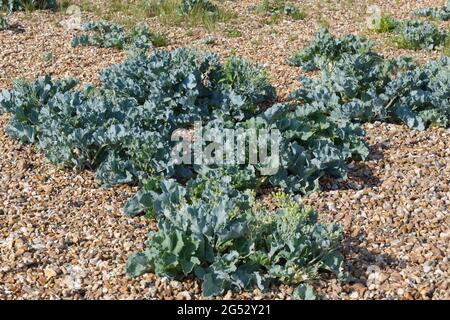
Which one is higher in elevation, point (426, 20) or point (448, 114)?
point (426, 20)

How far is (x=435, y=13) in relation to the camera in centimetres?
950

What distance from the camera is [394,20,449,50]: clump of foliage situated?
26.8ft

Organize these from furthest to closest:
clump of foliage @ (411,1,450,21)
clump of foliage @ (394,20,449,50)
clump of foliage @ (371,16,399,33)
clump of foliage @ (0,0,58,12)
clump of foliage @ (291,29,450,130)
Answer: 1. clump of foliage @ (411,1,450,21)
2. clump of foliage @ (0,0,58,12)
3. clump of foliage @ (371,16,399,33)
4. clump of foliage @ (394,20,449,50)
5. clump of foliage @ (291,29,450,130)

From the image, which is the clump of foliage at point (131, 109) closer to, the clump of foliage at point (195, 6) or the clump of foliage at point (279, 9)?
the clump of foliage at point (195, 6)

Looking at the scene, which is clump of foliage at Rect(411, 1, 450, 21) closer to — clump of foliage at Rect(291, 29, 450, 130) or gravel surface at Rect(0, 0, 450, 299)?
clump of foliage at Rect(291, 29, 450, 130)

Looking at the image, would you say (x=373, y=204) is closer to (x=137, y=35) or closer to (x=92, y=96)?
(x=92, y=96)

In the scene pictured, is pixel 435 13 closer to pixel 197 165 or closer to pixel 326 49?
pixel 326 49

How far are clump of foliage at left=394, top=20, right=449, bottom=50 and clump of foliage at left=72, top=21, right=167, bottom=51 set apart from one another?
128 inches

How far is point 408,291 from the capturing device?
3842 mm

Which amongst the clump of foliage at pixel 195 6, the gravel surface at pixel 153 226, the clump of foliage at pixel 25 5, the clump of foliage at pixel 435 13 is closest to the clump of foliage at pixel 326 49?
the gravel surface at pixel 153 226

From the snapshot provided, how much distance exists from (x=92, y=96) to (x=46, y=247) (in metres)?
2.30

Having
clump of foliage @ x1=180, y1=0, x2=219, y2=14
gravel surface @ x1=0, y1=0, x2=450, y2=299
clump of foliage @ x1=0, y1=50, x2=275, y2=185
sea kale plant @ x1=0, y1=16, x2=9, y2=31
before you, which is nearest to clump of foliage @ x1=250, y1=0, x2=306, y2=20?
clump of foliage @ x1=180, y1=0, x2=219, y2=14

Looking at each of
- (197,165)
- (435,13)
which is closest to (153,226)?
(197,165)
